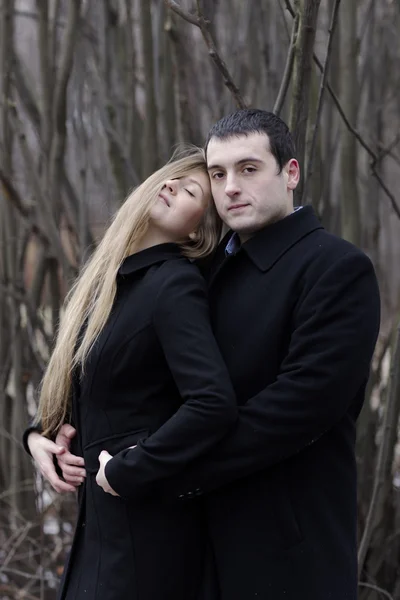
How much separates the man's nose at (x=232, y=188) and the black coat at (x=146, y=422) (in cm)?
19

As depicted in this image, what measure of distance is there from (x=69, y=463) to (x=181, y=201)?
66 centimetres

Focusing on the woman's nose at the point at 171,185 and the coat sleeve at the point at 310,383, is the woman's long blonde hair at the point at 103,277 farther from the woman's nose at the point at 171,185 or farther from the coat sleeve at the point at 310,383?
the coat sleeve at the point at 310,383

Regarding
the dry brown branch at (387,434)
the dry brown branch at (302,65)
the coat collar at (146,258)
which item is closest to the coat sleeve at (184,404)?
the coat collar at (146,258)

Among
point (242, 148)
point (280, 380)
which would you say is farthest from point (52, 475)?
point (242, 148)

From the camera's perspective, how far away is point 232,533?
6.18ft

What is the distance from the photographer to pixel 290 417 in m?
1.75

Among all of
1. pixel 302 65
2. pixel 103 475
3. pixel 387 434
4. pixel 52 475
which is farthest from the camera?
pixel 387 434

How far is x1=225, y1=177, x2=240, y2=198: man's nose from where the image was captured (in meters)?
1.90

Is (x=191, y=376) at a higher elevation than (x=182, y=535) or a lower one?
higher

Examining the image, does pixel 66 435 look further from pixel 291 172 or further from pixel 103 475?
pixel 291 172

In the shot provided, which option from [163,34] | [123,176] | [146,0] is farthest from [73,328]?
[163,34]

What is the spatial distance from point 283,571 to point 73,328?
0.72m

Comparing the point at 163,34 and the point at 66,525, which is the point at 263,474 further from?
the point at 66,525

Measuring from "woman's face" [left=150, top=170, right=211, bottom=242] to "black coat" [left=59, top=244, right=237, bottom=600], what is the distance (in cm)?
10
